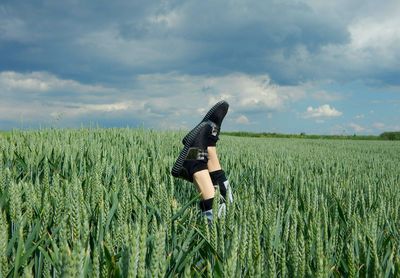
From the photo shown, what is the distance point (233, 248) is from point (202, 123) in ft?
7.73

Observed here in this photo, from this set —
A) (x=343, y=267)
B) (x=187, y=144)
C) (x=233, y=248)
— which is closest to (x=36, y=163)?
(x=187, y=144)

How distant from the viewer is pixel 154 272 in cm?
89

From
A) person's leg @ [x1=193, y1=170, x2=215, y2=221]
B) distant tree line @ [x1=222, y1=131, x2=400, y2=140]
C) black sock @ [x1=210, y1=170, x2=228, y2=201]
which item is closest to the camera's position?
person's leg @ [x1=193, y1=170, x2=215, y2=221]

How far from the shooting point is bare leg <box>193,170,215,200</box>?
3.04 m

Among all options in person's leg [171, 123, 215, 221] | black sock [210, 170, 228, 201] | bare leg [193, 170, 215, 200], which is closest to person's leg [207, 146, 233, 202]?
black sock [210, 170, 228, 201]

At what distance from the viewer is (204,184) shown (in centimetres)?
307

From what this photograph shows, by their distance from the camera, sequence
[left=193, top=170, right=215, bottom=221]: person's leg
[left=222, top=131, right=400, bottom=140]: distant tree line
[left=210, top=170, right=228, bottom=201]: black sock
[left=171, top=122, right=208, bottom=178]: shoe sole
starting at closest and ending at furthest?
[left=193, top=170, right=215, bottom=221]: person's leg < [left=171, top=122, right=208, bottom=178]: shoe sole < [left=210, top=170, right=228, bottom=201]: black sock < [left=222, top=131, right=400, bottom=140]: distant tree line

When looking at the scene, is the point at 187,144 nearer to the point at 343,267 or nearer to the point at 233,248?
the point at 343,267

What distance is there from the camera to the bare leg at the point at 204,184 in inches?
120

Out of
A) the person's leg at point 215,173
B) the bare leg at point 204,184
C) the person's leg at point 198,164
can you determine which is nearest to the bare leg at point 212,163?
the person's leg at point 215,173

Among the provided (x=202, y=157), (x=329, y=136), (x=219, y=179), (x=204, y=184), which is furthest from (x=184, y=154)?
(x=329, y=136)

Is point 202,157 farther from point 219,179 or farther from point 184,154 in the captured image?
point 219,179

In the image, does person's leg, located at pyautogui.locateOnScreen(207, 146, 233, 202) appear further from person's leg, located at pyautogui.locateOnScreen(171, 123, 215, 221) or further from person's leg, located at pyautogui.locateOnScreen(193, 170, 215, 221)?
person's leg, located at pyautogui.locateOnScreen(193, 170, 215, 221)

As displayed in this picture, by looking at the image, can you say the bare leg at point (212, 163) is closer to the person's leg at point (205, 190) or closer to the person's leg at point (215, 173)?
the person's leg at point (215, 173)
